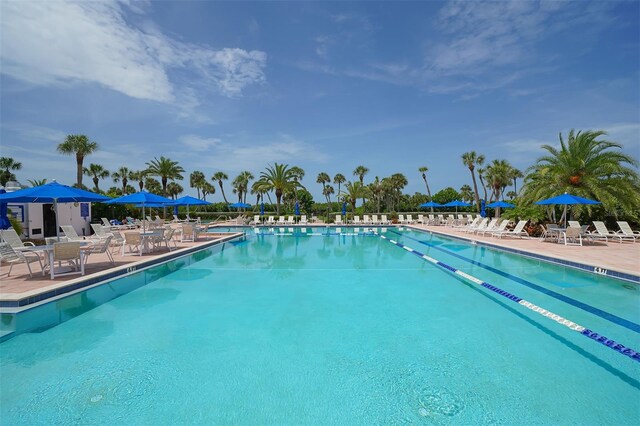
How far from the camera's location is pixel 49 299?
19.2 feet

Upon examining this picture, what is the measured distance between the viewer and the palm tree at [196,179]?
5678 cm

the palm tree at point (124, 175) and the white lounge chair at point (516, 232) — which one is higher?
the palm tree at point (124, 175)

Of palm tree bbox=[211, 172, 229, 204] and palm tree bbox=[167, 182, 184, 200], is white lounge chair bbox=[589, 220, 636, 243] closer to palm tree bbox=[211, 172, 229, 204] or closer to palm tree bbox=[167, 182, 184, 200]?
palm tree bbox=[211, 172, 229, 204]

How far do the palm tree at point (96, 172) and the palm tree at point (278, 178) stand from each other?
94.5ft

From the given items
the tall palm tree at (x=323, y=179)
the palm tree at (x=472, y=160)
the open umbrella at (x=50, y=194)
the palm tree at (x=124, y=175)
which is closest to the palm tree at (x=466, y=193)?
the palm tree at (x=472, y=160)

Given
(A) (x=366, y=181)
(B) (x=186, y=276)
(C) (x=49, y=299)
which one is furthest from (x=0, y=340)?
(A) (x=366, y=181)

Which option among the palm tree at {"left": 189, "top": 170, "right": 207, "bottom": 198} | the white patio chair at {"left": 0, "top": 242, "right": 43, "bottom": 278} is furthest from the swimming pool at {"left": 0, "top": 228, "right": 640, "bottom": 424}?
the palm tree at {"left": 189, "top": 170, "right": 207, "bottom": 198}

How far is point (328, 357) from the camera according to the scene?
3.93m

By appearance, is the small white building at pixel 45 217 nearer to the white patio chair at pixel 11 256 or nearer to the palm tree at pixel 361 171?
the white patio chair at pixel 11 256

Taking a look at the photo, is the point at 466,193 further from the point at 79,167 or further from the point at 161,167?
the point at 79,167

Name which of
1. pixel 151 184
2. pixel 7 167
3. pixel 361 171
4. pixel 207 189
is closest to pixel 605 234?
pixel 361 171

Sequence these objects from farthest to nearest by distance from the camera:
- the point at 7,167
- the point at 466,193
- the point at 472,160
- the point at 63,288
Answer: the point at 466,193, the point at 472,160, the point at 7,167, the point at 63,288

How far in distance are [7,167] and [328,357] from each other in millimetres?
56648

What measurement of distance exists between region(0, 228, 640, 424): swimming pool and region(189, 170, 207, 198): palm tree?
53.0 metres
